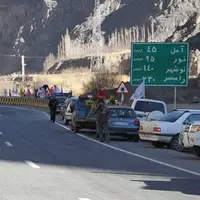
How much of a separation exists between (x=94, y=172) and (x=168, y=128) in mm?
8626

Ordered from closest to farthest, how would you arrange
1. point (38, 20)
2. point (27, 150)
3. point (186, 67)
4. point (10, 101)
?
1. point (27, 150)
2. point (186, 67)
3. point (10, 101)
4. point (38, 20)

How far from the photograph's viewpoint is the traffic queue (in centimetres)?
1995

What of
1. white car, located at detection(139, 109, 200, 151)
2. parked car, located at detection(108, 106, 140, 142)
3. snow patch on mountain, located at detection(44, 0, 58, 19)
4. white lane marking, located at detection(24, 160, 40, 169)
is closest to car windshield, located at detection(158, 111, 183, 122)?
white car, located at detection(139, 109, 200, 151)

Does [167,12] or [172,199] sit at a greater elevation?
[167,12]

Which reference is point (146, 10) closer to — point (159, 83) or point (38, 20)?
point (38, 20)

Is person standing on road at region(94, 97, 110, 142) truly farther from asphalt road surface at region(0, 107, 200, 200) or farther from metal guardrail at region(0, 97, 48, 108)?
metal guardrail at region(0, 97, 48, 108)

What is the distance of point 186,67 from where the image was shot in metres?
34.5

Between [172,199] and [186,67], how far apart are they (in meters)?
23.8

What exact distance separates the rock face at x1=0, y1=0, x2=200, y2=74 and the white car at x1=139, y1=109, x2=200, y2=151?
2547 inches

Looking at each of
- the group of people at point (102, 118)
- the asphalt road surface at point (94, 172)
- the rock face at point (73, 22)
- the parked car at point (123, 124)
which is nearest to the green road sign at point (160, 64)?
the parked car at point (123, 124)

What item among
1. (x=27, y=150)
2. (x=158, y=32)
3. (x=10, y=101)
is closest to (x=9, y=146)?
(x=27, y=150)

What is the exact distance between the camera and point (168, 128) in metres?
23.2

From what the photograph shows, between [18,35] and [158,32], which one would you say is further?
[18,35]

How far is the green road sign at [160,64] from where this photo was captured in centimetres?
3466
